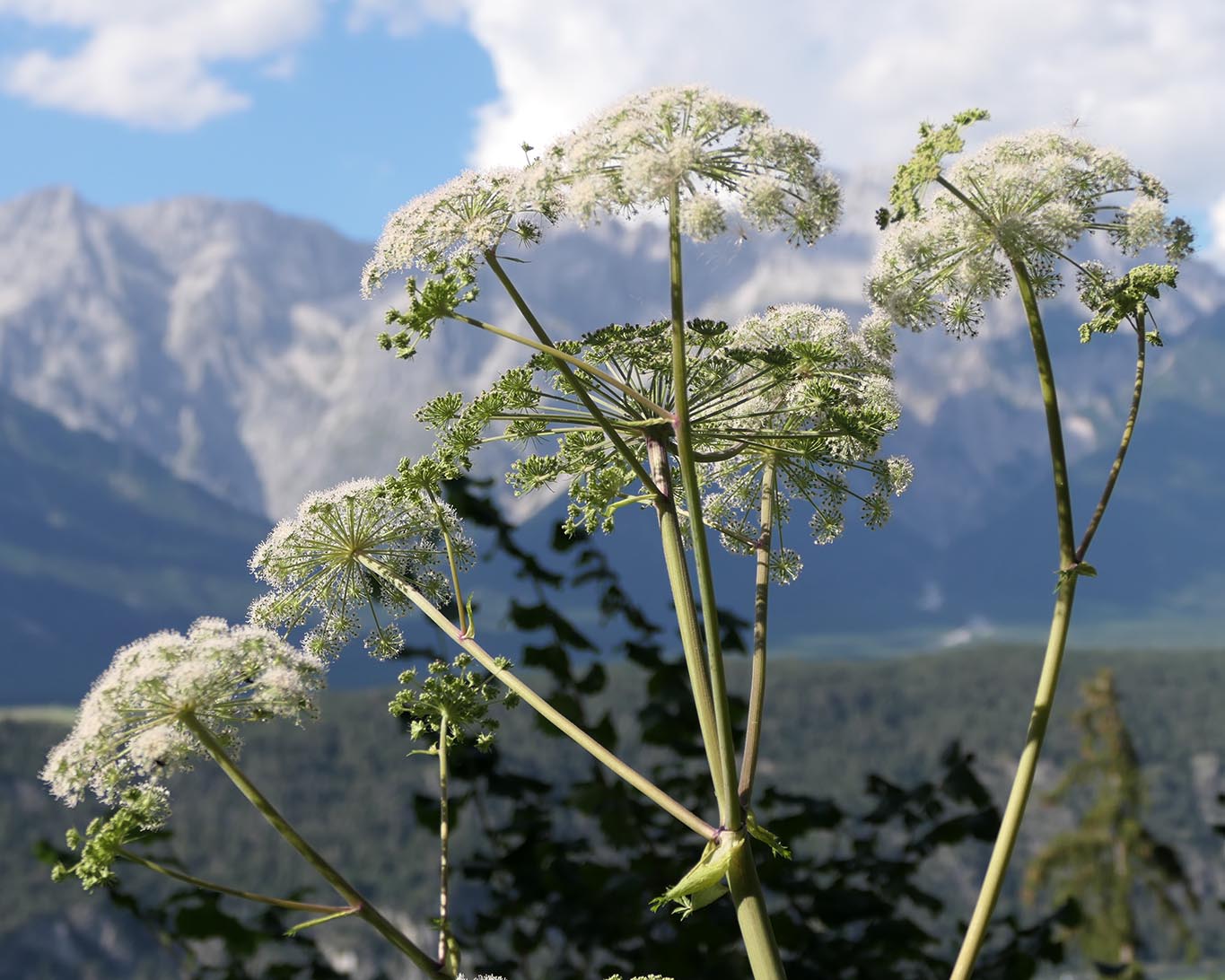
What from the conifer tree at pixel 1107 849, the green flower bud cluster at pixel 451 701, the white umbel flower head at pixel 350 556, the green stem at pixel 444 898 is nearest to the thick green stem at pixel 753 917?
the green stem at pixel 444 898

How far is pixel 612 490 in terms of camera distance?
414 centimetres

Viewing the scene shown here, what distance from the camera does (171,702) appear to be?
4234mm

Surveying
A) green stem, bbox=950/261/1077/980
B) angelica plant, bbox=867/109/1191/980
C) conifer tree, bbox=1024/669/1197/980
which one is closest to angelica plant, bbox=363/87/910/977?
angelica plant, bbox=867/109/1191/980

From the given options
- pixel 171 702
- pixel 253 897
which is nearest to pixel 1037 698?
pixel 253 897

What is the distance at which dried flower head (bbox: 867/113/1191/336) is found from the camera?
4.36m

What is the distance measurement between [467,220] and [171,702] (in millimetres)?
1734

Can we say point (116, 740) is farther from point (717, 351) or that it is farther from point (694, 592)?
point (717, 351)

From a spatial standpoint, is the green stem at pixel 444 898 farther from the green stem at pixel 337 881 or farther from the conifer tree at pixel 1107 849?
the conifer tree at pixel 1107 849

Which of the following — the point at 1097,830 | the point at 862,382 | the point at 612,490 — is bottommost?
the point at 1097,830

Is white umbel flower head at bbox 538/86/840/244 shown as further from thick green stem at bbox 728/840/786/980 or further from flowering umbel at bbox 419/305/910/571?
thick green stem at bbox 728/840/786/980

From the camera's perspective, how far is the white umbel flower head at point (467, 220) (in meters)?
3.75

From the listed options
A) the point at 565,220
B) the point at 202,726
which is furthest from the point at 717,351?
the point at 202,726

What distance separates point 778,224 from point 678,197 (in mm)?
327

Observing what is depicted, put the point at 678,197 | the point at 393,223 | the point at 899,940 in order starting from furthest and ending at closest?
the point at 899,940 < the point at 393,223 < the point at 678,197
